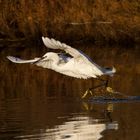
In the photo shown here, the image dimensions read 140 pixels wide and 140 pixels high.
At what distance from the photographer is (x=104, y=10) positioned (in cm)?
2772

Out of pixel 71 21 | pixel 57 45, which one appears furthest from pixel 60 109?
pixel 71 21

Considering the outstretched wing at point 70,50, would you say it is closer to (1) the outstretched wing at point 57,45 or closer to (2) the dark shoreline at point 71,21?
(1) the outstretched wing at point 57,45

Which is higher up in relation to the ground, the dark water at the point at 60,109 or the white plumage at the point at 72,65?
the white plumage at the point at 72,65

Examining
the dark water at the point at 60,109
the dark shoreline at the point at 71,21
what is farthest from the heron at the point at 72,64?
the dark shoreline at the point at 71,21

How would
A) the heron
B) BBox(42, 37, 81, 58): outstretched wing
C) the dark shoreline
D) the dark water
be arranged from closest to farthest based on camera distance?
the dark water, BBox(42, 37, 81, 58): outstretched wing, the heron, the dark shoreline

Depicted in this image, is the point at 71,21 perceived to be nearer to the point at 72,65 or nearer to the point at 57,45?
the point at 72,65

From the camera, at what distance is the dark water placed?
34.7 feet

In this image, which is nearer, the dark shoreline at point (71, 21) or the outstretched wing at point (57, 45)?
the outstretched wing at point (57, 45)

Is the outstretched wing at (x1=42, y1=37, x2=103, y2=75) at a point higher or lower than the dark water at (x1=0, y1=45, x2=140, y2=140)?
higher

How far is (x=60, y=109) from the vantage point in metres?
12.7

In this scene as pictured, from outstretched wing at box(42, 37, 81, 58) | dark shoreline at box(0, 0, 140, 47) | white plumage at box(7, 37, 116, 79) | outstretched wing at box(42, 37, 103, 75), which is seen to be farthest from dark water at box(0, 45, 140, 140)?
dark shoreline at box(0, 0, 140, 47)

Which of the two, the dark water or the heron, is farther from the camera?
the heron

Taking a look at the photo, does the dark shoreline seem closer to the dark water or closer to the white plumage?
the dark water

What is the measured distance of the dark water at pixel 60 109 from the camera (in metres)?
10.6
